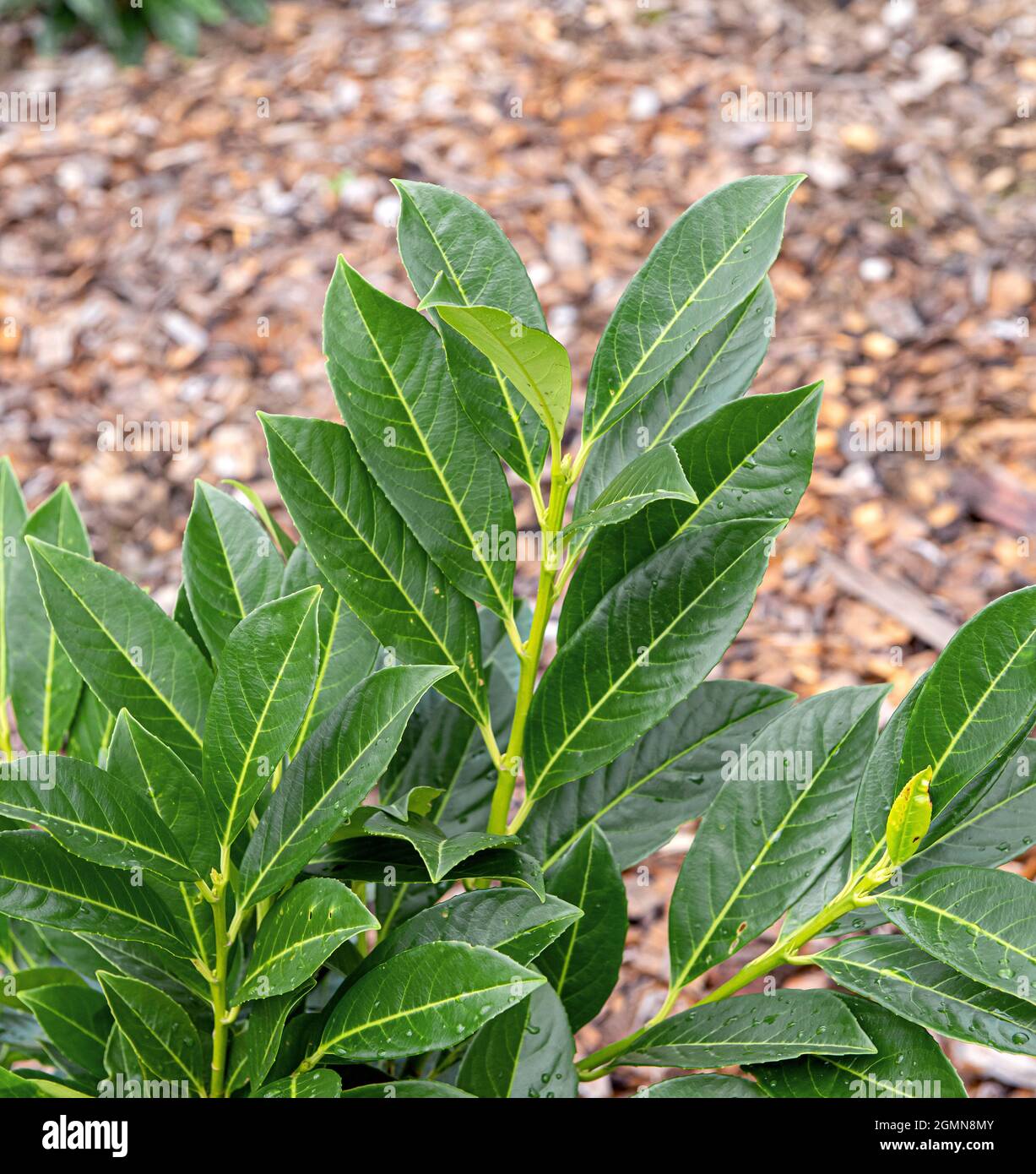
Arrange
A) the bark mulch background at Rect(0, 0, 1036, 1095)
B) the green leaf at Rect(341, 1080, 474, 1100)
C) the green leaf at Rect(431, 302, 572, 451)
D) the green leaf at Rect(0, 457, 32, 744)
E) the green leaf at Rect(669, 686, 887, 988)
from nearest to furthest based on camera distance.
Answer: the green leaf at Rect(431, 302, 572, 451), the green leaf at Rect(341, 1080, 474, 1100), the green leaf at Rect(669, 686, 887, 988), the green leaf at Rect(0, 457, 32, 744), the bark mulch background at Rect(0, 0, 1036, 1095)

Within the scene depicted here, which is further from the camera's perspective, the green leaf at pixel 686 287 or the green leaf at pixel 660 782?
the green leaf at pixel 660 782

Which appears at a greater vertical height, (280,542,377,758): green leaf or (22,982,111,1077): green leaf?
(280,542,377,758): green leaf

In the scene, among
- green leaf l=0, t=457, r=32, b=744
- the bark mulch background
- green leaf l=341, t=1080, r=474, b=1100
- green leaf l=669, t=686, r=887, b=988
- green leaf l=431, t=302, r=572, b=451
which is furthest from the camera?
the bark mulch background

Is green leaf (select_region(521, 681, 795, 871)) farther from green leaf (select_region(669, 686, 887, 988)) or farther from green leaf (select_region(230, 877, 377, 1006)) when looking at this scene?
green leaf (select_region(230, 877, 377, 1006))

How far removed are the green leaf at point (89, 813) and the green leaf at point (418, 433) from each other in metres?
0.29

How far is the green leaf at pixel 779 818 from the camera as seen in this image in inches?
37.2

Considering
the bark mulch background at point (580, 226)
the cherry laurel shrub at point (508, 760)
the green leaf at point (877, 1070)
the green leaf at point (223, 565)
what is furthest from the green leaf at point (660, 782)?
the bark mulch background at point (580, 226)

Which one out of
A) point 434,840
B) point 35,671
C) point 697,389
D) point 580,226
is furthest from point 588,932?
point 580,226

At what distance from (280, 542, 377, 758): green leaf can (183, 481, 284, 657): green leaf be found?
0.06m

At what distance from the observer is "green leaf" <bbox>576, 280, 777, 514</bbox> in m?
0.93

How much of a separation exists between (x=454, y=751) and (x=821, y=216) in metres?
2.59

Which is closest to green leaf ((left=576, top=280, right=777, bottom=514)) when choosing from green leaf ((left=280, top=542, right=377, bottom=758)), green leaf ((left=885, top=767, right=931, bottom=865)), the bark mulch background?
green leaf ((left=280, top=542, right=377, bottom=758))

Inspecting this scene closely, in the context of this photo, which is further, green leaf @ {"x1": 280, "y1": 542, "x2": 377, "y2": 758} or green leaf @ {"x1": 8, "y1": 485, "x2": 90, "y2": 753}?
green leaf @ {"x1": 8, "y1": 485, "x2": 90, "y2": 753}

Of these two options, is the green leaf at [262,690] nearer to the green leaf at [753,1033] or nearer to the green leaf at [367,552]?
the green leaf at [367,552]
